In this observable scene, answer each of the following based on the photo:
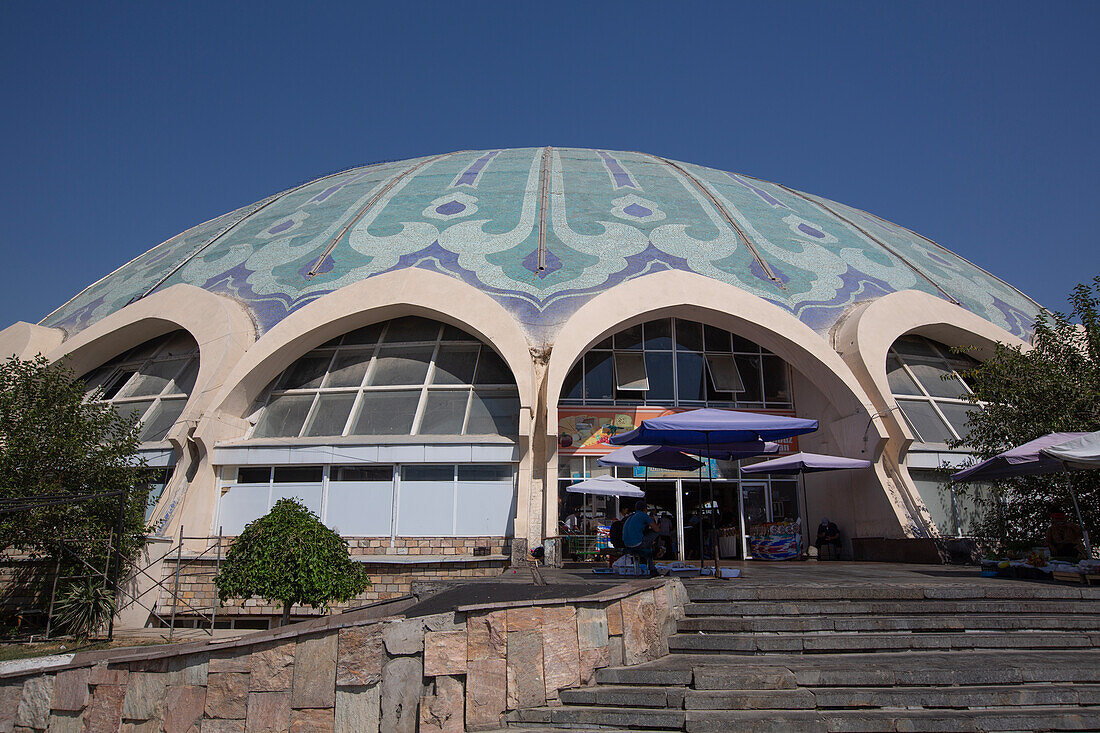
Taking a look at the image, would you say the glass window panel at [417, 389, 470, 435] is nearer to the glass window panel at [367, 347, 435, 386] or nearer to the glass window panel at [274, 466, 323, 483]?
the glass window panel at [367, 347, 435, 386]

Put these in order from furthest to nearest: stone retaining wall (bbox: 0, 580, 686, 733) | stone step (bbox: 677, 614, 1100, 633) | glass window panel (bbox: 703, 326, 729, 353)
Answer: glass window panel (bbox: 703, 326, 729, 353)
stone step (bbox: 677, 614, 1100, 633)
stone retaining wall (bbox: 0, 580, 686, 733)

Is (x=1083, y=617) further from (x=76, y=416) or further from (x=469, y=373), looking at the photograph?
(x=76, y=416)

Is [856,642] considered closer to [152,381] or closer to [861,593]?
[861,593]

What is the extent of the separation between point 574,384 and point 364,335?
16.0 feet

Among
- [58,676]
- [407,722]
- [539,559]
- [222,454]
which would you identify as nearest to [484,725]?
[407,722]

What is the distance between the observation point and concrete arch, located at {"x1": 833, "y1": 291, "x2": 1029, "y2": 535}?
47.6 ft

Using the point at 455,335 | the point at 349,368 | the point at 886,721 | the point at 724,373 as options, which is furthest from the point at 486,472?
the point at 886,721

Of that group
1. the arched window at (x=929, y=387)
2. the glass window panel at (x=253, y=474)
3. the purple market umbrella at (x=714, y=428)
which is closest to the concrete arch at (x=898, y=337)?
the arched window at (x=929, y=387)

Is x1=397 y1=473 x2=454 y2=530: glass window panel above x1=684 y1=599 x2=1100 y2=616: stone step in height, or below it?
above

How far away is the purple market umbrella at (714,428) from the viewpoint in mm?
8945

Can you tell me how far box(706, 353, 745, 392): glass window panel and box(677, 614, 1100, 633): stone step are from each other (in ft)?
31.5

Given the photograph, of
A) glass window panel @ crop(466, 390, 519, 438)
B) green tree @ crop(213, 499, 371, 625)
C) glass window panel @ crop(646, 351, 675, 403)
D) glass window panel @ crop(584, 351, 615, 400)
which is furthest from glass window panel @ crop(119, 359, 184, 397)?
glass window panel @ crop(646, 351, 675, 403)

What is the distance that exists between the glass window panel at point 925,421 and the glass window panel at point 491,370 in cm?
842

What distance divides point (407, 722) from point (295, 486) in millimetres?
9594
